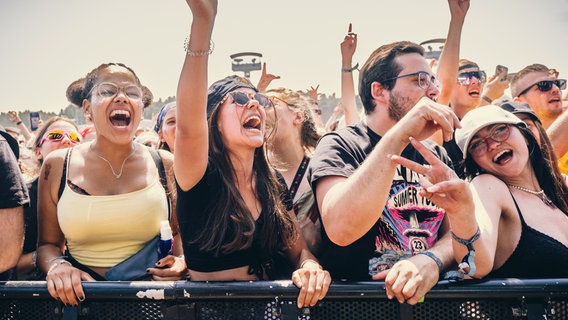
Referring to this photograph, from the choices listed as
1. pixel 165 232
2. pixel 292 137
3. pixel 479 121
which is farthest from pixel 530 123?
pixel 165 232

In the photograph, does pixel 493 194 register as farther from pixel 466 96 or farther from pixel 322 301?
pixel 466 96

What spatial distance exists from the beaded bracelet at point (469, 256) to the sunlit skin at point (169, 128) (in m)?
2.53

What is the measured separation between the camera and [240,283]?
1661mm

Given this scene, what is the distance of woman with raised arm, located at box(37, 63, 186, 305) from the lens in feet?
7.36

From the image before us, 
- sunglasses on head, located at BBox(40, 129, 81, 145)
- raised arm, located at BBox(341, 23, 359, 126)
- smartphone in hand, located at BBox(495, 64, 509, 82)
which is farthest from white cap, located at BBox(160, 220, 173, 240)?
smartphone in hand, located at BBox(495, 64, 509, 82)

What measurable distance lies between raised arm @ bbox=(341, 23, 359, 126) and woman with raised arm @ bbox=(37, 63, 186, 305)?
2.15 meters

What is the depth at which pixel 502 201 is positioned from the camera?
210 centimetres

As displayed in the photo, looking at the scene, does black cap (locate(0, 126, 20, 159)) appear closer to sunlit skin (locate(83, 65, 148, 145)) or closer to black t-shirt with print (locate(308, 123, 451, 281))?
sunlit skin (locate(83, 65, 148, 145))

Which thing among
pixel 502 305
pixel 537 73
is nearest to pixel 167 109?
pixel 502 305

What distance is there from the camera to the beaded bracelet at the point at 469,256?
1693 millimetres

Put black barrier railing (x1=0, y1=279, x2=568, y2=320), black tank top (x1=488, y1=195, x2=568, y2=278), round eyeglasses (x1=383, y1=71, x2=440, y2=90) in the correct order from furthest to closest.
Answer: round eyeglasses (x1=383, y1=71, x2=440, y2=90)
black tank top (x1=488, y1=195, x2=568, y2=278)
black barrier railing (x1=0, y1=279, x2=568, y2=320)

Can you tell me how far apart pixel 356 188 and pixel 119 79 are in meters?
1.63

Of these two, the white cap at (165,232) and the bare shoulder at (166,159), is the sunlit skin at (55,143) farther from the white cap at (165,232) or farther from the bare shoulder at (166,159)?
the white cap at (165,232)

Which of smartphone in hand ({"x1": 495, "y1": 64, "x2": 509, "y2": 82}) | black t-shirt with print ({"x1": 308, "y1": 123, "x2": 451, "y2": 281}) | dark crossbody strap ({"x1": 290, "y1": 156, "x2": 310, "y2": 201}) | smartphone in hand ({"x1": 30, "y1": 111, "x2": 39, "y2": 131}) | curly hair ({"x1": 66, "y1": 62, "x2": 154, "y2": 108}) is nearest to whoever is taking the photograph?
black t-shirt with print ({"x1": 308, "y1": 123, "x2": 451, "y2": 281})
